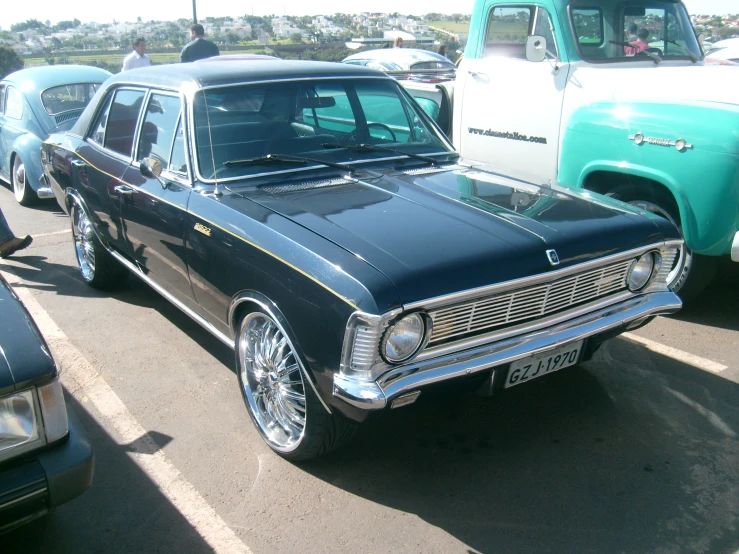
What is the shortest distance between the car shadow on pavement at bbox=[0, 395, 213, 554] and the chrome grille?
1317mm

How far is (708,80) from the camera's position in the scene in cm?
470

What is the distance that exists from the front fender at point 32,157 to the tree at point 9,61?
3008 millimetres

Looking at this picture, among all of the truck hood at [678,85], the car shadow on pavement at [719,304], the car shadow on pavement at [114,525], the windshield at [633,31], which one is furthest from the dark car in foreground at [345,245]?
the windshield at [633,31]

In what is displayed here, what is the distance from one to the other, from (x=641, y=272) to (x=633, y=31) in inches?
124

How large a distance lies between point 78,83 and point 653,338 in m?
7.62

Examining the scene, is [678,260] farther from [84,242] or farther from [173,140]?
[84,242]

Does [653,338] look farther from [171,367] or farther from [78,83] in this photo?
[78,83]

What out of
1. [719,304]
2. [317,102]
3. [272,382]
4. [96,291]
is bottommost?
[96,291]

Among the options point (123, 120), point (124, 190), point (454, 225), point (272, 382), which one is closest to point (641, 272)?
point (454, 225)

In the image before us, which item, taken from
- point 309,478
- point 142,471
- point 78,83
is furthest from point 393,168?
A: point 78,83

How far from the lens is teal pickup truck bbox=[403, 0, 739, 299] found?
4336 mm

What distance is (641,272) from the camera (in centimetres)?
341

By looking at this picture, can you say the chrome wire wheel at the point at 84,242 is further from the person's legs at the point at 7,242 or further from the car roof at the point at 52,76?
the car roof at the point at 52,76

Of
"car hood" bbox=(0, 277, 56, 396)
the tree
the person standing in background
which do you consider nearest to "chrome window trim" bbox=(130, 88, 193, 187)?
"car hood" bbox=(0, 277, 56, 396)
